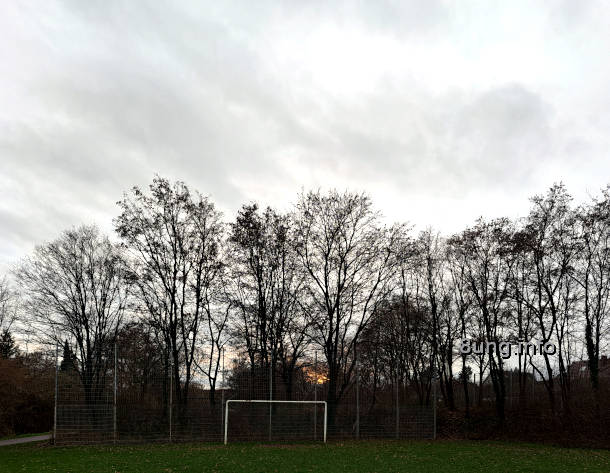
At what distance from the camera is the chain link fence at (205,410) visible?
57.4 feet

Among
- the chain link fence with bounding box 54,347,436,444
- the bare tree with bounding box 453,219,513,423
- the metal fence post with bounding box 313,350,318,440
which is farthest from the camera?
the bare tree with bounding box 453,219,513,423

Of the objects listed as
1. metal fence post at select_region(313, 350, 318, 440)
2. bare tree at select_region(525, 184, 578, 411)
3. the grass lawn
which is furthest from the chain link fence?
bare tree at select_region(525, 184, 578, 411)

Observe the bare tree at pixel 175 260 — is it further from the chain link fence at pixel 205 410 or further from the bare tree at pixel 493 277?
the bare tree at pixel 493 277

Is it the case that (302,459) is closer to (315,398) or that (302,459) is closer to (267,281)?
(315,398)

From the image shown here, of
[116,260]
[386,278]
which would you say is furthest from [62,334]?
[386,278]

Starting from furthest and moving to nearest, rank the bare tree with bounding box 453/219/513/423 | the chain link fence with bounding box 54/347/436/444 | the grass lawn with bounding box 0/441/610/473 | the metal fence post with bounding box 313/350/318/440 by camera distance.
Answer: the bare tree with bounding box 453/219/513/423, the metal fence post with bounding box 313/350/318/440, the chain link fence with bounding box 54/347/436/444, the grass lawn with bounding box 0/441/610/473

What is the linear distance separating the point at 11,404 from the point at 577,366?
1192 inches

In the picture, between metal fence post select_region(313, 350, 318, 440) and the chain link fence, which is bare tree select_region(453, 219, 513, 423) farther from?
metal fence post select_region(313, 350, 318, 440)

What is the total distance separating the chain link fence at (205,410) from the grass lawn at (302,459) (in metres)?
0.94

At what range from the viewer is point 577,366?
82.5 ft

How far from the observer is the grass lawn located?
12273 mm

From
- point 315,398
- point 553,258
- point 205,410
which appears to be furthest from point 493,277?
point 205,410

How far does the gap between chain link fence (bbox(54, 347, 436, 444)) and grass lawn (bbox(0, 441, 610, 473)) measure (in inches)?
37.2

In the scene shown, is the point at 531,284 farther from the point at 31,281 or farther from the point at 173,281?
the point at 31,281
